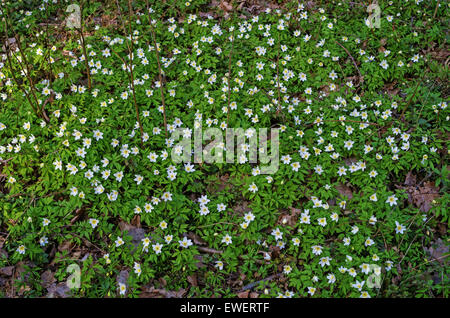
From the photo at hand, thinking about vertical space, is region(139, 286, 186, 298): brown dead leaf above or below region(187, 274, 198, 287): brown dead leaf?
below

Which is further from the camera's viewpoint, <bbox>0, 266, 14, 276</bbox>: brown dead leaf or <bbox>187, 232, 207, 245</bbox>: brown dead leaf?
<bbox>187, 232, 207, 245</bbox>: brown dead leaf

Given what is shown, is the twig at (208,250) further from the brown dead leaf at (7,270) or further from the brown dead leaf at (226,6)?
the brown dead leaf at (226,6)

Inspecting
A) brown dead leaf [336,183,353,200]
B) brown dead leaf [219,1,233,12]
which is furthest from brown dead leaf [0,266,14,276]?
brown dead leaf [219,1,233,12]

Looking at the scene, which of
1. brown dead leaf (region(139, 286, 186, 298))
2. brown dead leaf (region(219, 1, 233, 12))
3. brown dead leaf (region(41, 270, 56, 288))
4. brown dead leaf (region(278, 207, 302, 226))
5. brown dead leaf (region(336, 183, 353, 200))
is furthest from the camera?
brown dead leaf (region(219, 1, 233, 12))

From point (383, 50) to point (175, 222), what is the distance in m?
3.71

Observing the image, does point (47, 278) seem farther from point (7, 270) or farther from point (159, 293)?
point (159, 293)

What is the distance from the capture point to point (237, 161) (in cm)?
427

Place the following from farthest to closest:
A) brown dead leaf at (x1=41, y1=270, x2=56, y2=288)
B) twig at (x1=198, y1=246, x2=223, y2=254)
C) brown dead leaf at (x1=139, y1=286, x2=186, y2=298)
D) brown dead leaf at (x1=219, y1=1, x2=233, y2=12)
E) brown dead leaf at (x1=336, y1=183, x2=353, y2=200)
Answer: brown dead leaf at (x1=219, y1=1, x2=233, y2=12) < brown dead leaf at (x1=336, y1=183, x2=353, y2=200) < twig at (x1=198, y1=246, x2=223, y2=254) < brown dead leaf at (x1=41, y1=270, x2=56, y2=288) < brown dead leaf at (x1=139, y1=286, x2=186, y2=298)

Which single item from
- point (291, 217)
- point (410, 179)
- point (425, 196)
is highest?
point (410, 179)

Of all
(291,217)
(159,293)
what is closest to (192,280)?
(159,293)

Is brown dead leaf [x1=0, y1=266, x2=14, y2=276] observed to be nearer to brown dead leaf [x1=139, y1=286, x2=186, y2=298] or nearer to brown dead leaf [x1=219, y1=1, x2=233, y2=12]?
→ brown dead leaf [x1=139, y1=286, x2=186, y2=298]

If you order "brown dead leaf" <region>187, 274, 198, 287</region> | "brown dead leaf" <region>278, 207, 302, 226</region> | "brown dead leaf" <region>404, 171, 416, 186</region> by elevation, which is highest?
"brown dead leaf" <region>404, 171, 416, 186</region>

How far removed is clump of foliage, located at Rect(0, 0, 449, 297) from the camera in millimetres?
3639

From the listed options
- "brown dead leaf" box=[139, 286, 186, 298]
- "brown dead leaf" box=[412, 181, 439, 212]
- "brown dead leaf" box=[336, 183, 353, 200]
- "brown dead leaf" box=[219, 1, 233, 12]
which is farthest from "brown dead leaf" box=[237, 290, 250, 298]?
"brown dead leaf" box=[219, 1, 233, 12]
